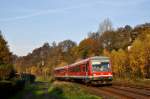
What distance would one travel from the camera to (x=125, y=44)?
122 m

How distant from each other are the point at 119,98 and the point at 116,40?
108486 millimetres

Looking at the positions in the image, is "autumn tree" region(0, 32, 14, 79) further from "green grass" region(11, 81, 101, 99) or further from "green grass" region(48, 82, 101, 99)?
"green grass" region(48, 82, 101, 99)

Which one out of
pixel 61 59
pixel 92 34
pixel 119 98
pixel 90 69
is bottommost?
pixel 119 98

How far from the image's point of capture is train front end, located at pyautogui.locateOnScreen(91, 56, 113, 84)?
123 ft

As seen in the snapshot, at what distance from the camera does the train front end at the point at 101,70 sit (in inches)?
1475

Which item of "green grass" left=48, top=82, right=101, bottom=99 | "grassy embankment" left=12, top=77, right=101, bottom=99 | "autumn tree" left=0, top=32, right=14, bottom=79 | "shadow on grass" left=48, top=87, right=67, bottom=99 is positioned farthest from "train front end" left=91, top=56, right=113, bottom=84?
"shadow on grass" left=48, top=87, right=67, bottom=99

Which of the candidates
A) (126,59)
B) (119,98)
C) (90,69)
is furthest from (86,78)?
(126,59)

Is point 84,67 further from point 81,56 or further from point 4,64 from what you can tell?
point 81,56

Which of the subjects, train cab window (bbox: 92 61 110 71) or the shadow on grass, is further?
train cab window (bbox: 92 61 110 71)

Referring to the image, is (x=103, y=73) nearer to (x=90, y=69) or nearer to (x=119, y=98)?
(x=90, y=69)

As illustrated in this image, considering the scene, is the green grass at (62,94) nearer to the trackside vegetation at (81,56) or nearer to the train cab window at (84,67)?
the trackside vegetation at (81,56)

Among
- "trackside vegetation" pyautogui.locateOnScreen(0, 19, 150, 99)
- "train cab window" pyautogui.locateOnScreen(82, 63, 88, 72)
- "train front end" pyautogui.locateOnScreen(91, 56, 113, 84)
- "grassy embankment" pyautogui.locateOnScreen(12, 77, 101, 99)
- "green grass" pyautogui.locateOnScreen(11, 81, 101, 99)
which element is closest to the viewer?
"green grass" pyautogui.locateOnScreen(11, 81, 101, 99)

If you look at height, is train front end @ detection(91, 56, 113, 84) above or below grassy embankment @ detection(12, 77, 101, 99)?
above

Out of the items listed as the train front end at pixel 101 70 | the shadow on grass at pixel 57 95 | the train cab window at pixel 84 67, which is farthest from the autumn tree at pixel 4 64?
the shadow on grass at pixel 57 95
